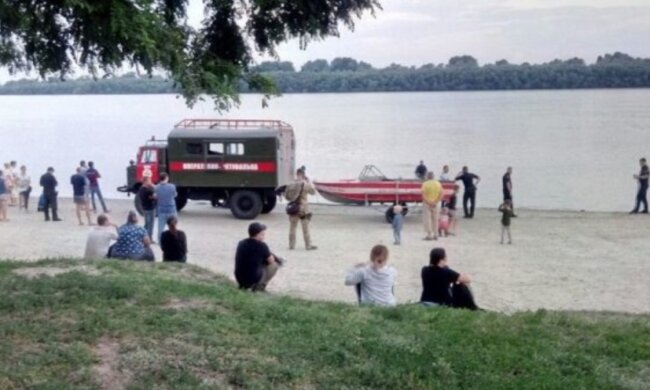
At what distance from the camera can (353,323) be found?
8930 mm

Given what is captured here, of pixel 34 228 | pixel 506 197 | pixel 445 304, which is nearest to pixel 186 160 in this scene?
pixel 34 228

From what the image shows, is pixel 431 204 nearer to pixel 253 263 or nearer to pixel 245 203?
pixel 245 203

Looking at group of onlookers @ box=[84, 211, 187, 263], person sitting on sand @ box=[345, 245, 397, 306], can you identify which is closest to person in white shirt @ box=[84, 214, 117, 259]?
group of onlookers @ box=[84, 211, 187, 263]

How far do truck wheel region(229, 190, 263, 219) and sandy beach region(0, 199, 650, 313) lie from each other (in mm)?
403

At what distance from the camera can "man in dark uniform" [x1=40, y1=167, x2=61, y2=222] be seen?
2916 centimetres

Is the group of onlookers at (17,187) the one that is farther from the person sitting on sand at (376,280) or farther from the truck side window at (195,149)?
the person sitting on sand at (376,280)

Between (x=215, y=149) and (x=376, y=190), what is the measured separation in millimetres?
5056

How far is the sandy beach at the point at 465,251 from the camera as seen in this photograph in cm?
1819

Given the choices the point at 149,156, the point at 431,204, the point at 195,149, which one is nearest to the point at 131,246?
the point at 431,204

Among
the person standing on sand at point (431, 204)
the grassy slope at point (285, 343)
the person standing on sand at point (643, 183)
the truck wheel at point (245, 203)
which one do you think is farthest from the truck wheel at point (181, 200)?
the grassy slope at point (285, 343)

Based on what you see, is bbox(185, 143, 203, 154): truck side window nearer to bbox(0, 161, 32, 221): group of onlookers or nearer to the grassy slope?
bbox(0, 161, 32, 221): group of onlookers

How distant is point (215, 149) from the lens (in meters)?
31.4

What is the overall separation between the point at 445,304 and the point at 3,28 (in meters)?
5.64

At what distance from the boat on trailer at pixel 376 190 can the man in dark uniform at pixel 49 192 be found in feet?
27.0
